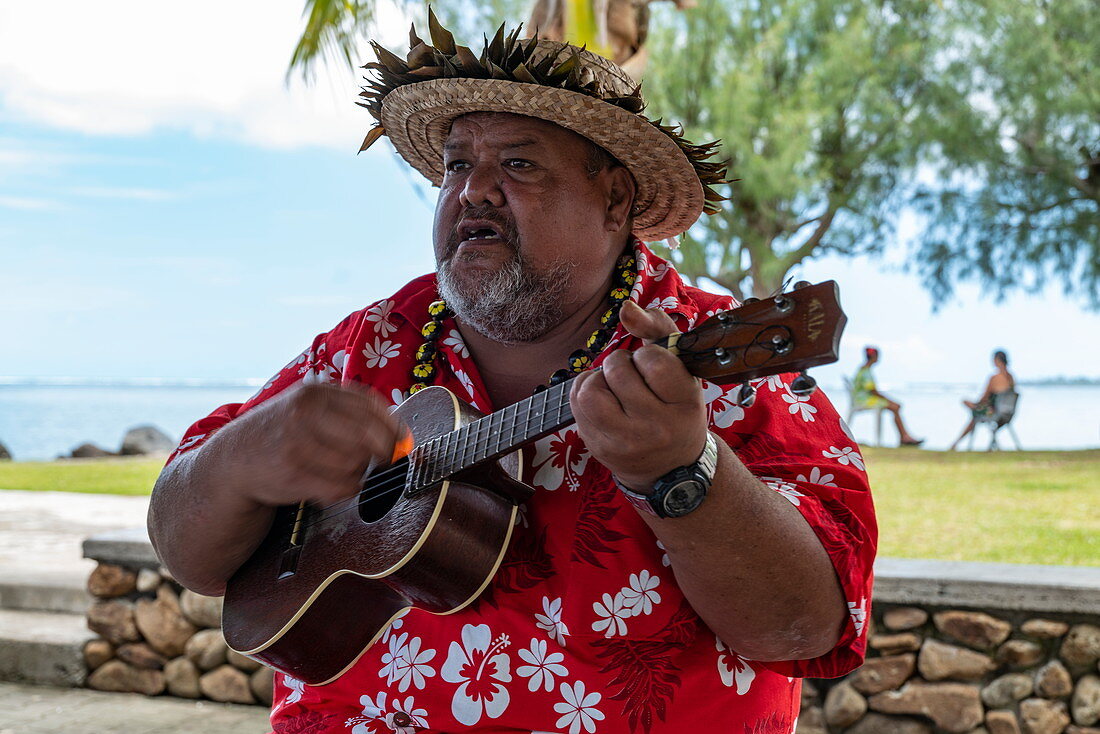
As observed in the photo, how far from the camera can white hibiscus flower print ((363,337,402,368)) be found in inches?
84.6

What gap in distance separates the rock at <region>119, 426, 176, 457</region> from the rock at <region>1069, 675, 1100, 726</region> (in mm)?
13549

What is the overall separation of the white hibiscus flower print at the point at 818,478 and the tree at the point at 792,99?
13.4 metres

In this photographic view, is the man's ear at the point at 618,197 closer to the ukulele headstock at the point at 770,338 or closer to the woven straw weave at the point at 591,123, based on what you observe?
the woven straw weave at the point at 591,123

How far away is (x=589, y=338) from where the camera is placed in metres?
2.05

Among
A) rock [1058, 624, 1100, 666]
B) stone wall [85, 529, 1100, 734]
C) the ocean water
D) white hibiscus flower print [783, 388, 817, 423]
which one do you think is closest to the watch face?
white hibiscus flower print [783, 388, 817, 423]

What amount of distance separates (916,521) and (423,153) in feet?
17.1

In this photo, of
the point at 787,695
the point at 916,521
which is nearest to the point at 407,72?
the point at 787,695

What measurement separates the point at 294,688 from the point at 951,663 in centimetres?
226

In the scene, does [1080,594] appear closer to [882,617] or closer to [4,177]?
[882,617]

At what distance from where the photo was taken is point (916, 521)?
6.67 metres

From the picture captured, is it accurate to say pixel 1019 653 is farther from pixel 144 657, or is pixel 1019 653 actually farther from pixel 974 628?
pixel 144 657

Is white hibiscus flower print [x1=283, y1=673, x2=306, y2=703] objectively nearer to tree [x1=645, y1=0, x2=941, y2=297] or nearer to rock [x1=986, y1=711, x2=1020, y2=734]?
rock [x1=986, y1=711, x2=1020, y2=734]

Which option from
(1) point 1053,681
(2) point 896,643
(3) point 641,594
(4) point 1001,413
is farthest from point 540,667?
(4) point 1001,413

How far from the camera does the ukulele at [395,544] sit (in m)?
1.70
